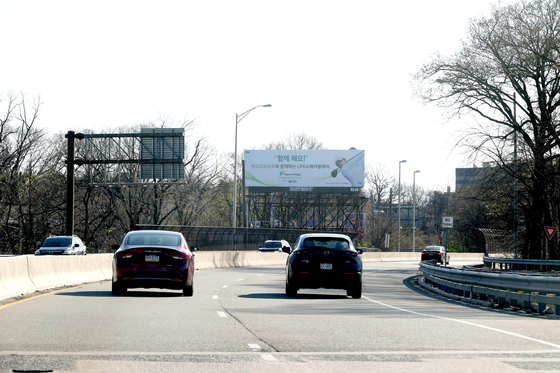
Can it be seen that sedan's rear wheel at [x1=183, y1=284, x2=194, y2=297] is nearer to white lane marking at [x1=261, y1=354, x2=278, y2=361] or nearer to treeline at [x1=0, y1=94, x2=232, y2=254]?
white lane marking at [x1=261, y1=354, x2=278, y2=361]

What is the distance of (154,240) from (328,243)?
4055 mm

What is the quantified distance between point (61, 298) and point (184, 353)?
864 centimetres

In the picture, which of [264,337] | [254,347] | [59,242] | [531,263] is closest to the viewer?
[254,347]

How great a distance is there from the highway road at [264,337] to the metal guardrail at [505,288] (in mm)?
430

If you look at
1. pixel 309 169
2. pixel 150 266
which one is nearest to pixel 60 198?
pixel 309 169

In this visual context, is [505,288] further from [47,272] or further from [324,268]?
[47,272]

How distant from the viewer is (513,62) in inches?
1463

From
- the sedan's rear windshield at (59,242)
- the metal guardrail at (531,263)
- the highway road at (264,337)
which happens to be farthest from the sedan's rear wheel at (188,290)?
the sedan's rear windshield at (59,242)

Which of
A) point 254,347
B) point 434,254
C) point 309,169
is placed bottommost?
point 434,254

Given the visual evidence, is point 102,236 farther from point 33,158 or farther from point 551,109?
point 551,109

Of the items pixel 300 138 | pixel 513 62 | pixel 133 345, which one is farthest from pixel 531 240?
pixel 300 138

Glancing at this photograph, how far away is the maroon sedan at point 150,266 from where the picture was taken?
17078 mm

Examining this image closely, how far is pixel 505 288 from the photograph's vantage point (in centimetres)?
1708

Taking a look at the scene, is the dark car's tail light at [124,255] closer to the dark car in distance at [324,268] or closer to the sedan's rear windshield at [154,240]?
the sedan's rear windshield at [154,240]
